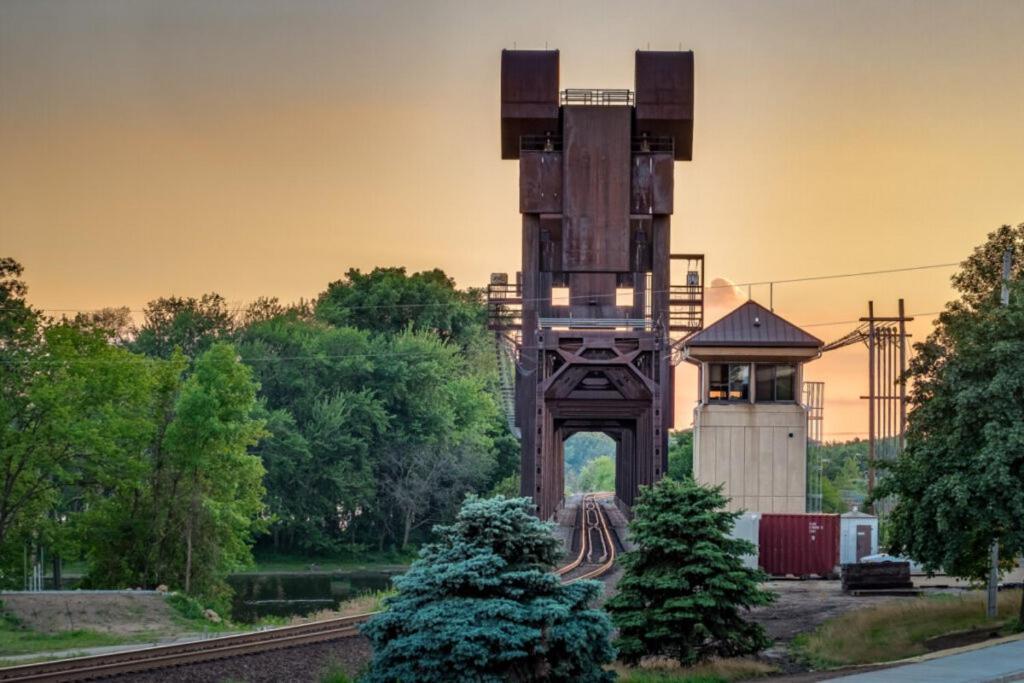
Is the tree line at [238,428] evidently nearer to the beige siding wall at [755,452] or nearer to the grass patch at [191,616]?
the grass patch at [191,616]

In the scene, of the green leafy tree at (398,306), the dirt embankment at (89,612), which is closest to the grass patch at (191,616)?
the dirt embankment at (89,612)

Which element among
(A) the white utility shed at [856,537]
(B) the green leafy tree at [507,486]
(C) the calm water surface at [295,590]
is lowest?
(C) the calm water surface at [295,590]

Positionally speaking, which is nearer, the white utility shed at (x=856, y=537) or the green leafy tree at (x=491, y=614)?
the green leafy tree at (x=491, y=614)

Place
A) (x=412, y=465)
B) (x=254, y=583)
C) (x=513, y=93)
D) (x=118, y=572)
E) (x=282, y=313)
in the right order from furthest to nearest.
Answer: (x=282, y=313) < (x=412, y=465) < (x=254, y=583) < (x=513, y=93) < (x=118, y=572)

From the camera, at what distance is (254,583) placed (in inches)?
2953

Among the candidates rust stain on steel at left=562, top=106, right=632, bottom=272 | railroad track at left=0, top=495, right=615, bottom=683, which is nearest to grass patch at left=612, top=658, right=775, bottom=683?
railroad track at left=0, top=495, right=615, bottom=683

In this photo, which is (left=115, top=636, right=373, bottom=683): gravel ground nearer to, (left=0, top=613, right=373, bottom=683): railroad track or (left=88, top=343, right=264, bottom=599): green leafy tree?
(left=0, top=613, right=373, bottom=683): railroad track

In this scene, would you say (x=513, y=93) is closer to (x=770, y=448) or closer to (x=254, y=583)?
(x=770, y=448)

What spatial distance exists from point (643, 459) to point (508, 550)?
42368 mm

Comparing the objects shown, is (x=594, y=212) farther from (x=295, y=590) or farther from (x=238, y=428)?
(x=295, y=590)

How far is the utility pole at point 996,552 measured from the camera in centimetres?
3078

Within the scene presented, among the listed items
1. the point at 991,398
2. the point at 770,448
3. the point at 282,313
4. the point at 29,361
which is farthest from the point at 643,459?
the point at 282,313

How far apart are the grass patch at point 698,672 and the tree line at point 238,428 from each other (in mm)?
26874

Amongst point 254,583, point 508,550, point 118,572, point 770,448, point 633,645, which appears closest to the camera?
point 508,550
